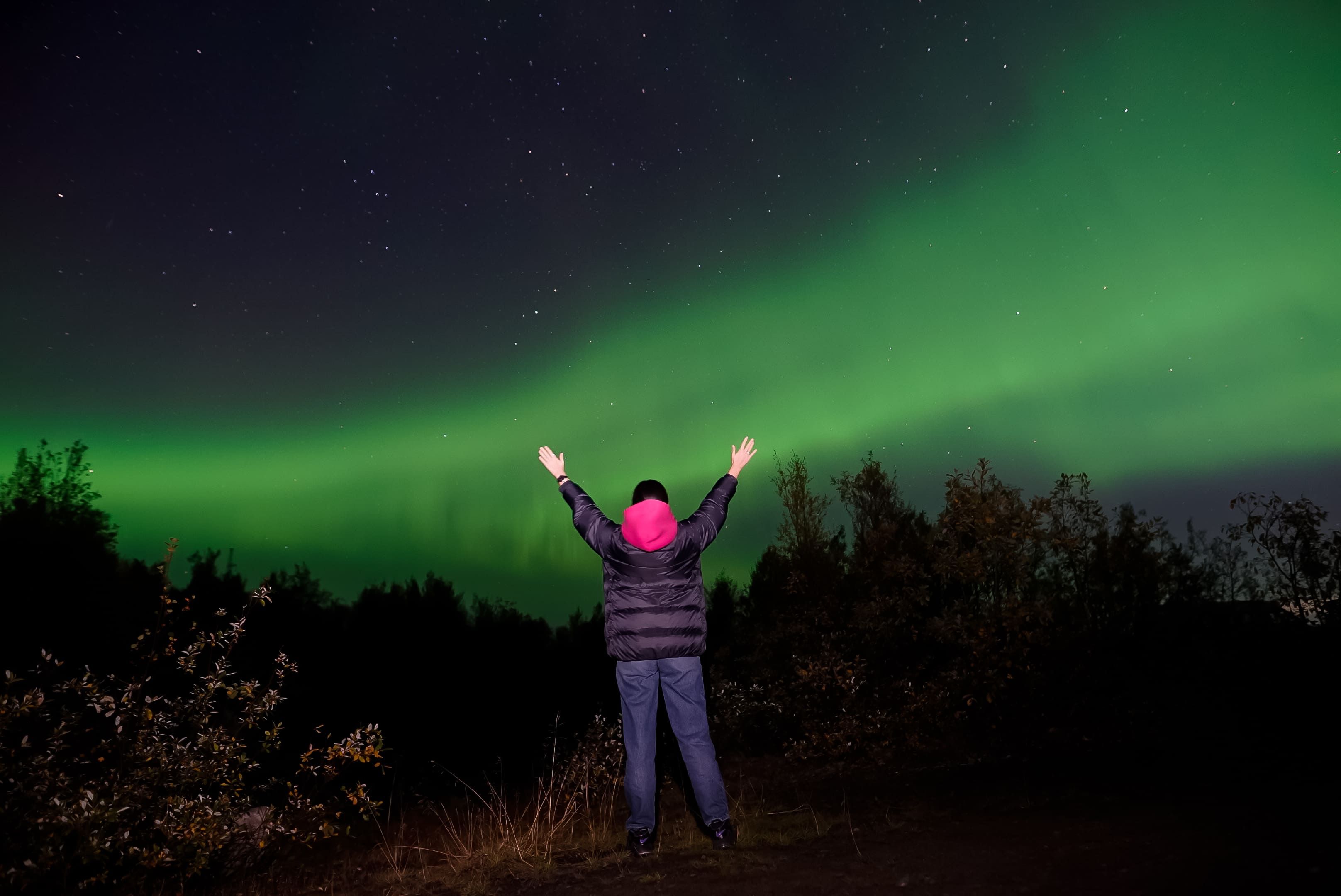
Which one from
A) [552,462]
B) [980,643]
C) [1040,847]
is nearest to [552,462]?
[552,462]

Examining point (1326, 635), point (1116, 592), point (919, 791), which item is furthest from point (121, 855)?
point (1116, 592)

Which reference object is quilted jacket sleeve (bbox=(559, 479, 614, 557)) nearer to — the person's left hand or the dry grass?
the person's left hand

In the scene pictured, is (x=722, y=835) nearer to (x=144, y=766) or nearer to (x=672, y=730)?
(x=672, y=730)

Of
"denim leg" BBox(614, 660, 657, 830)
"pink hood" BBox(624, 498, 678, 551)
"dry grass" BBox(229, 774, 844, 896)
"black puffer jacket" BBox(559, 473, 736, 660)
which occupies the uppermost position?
"pink hood" BBox(624, 498, 678, 551)

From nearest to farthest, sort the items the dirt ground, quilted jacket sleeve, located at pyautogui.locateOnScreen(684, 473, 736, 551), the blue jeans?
the dirt ground, the blue jeans, quilted jacket sleeve, located at pyautogui.locateOnScreen(684, 473, 736, 551)

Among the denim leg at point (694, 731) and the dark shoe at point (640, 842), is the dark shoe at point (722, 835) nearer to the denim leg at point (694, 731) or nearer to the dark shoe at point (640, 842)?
the denim leg at point (694, 731)

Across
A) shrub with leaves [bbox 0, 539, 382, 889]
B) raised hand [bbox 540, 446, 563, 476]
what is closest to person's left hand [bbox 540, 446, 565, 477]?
raised hand [bbox 540, 446, 563, 476]

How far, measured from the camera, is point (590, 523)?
4.66 metres

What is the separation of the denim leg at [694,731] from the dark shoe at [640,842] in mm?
341

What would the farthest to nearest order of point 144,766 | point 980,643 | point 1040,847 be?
point 980,643
point 144,766
point 1040,847

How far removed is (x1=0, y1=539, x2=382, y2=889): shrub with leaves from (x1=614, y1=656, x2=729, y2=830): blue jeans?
5.65 ft

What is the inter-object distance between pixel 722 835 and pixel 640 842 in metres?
0.47

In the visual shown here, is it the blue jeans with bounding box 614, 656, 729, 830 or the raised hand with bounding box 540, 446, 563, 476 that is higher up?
the raised hand with bounding box 540, 446, 563, 476

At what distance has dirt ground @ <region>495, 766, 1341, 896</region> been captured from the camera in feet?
11.0
